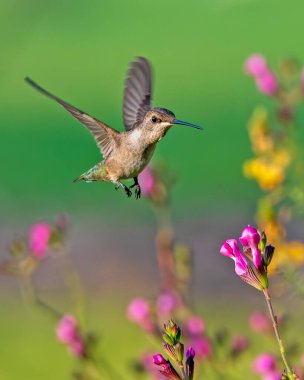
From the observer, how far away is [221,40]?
42.8 feet

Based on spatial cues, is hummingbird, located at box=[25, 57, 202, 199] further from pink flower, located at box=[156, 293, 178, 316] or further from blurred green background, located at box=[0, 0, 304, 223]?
blurred green background, located at box=[0, 0, 304, 223]

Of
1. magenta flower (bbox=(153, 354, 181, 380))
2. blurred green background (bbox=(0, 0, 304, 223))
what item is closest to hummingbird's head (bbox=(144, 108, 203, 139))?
magenta flower (bbox=(153, 354, 181, 380))

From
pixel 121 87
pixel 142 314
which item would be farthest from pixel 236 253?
pixel 121 87

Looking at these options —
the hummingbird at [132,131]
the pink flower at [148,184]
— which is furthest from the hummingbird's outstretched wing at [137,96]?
the pink flower at [148,184]

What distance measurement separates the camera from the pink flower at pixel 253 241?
173cm

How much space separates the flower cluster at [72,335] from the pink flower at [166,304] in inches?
11.2

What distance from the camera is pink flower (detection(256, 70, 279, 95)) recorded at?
335 cm

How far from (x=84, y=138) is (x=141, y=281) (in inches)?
127

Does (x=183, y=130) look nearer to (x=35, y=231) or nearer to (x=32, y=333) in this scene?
(x=32, y=333)

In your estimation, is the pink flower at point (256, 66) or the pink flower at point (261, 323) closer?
the pink flower at point (261, 323)

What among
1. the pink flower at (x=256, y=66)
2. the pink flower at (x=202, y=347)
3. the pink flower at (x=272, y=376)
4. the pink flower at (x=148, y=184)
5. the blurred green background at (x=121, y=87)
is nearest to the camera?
the pink flower at (x=272, y=376)

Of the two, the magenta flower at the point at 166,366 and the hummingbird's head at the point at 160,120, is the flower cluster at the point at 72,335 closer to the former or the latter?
the hummingbird's head at the point at 160,120

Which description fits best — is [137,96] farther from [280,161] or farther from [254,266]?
[254,266]

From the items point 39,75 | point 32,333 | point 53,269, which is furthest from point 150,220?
point 39,75
